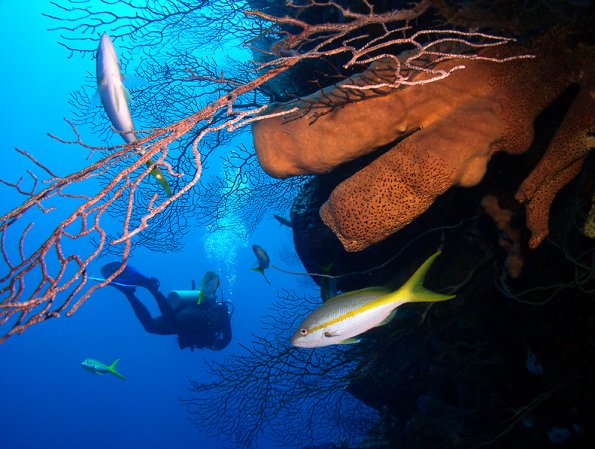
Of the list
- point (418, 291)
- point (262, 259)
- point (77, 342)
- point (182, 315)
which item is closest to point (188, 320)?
point (182, 315)

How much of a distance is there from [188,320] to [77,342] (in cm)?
6673

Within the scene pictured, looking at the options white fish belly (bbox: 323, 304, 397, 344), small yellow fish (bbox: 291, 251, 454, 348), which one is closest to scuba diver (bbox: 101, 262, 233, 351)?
small yellow fish (bbox: 291, 251, 454, 348)

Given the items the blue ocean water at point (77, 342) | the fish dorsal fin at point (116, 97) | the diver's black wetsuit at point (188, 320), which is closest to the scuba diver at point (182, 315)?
the diver's black wetsuit at point (188, 320)

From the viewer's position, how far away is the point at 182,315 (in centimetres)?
1068

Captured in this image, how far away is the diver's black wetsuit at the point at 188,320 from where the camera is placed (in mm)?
10539

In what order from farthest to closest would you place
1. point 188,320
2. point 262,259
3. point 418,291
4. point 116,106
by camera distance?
point 188,320 → point 262,259 → point 116,106 → point 418,291

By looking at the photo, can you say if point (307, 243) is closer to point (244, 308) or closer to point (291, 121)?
point (291, 121)

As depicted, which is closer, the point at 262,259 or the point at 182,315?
the point at 262,259

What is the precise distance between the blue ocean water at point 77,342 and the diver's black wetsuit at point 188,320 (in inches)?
1403

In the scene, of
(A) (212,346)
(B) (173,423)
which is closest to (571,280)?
(A) (212,346)

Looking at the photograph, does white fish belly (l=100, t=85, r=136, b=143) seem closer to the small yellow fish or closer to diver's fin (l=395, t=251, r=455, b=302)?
the small yellow fish

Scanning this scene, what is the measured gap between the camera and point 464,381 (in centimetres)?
439

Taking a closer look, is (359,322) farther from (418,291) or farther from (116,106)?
(116,106)

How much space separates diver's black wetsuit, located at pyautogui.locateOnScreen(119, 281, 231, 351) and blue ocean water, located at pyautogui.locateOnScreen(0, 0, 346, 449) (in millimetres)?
35626
